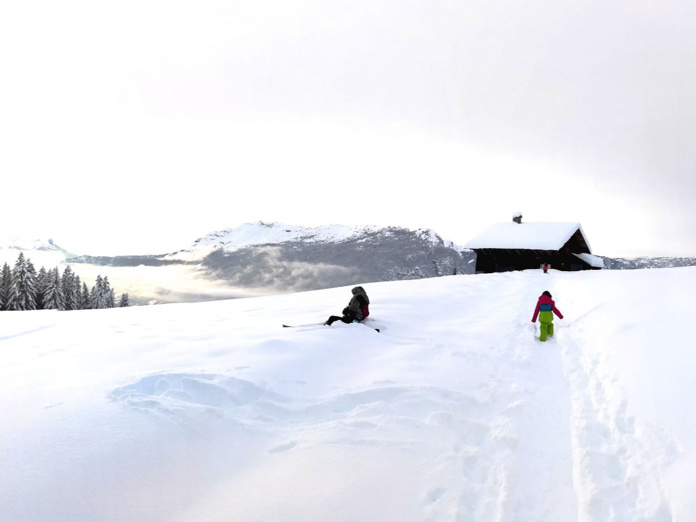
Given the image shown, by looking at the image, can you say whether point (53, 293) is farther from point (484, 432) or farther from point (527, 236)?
point (484, 432)

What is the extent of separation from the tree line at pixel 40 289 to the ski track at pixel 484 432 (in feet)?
151

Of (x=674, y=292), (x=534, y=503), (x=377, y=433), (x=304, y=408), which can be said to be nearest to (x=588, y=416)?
(x=534, y=503)

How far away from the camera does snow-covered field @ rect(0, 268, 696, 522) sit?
3.27 m

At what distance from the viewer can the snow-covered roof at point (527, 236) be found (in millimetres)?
34656

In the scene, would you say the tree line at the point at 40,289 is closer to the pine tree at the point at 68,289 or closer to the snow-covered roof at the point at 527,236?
the pine tree at the point at 68,289

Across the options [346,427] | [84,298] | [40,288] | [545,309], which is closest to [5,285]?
[40,288]

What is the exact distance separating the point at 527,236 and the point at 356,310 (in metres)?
32.5

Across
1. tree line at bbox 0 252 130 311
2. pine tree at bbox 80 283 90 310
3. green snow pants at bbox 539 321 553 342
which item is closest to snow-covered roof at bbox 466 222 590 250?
green snow pants at bbox 539 321 553 342

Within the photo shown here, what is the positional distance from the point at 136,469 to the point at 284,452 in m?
1.39

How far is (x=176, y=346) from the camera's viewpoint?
7230 mm

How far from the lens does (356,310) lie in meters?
9.28

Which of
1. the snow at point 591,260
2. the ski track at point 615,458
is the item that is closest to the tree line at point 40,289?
the ski track at point 615,458

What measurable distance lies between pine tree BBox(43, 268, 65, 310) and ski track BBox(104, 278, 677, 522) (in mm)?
48283

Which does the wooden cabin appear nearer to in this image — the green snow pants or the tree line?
the green snow pants
